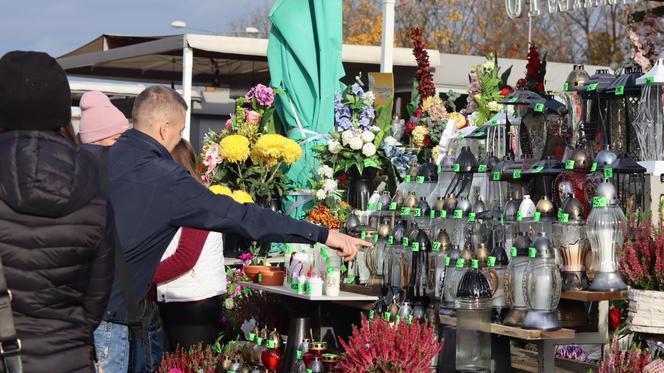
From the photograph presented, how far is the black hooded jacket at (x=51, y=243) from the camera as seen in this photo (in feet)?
8.85

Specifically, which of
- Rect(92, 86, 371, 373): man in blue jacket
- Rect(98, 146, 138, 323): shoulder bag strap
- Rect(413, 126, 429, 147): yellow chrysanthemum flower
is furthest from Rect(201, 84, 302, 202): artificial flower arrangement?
Rect(98, 146, 138, 323): shoulder bag strap

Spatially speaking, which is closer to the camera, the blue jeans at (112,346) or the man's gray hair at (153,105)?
the blue jeans at (112,346)

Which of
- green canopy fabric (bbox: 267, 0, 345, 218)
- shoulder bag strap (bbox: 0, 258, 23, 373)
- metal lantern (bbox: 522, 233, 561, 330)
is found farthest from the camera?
green canopy fabric (bbox: 267, 0, 345, 218)

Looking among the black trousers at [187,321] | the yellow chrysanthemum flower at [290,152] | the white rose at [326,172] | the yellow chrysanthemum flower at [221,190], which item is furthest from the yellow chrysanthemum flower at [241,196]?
the black trousers at [187,321]

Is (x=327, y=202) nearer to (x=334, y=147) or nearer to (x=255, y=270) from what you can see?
(x=334, y=147)

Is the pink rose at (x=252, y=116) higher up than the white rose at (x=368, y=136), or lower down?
higher up

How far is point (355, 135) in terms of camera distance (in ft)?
22.5

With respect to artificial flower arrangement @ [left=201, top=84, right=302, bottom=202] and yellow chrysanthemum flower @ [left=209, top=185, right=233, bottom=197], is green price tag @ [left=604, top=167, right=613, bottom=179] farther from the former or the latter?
artificial flower arrangement @ [left=201, top=84, right=302, bottom=202]

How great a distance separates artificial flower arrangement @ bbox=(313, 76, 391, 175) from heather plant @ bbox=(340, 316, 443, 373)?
2502 mm

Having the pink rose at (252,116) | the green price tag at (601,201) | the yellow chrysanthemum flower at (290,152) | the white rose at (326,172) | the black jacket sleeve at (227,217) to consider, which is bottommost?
the black jacket sleeve at (227,217)

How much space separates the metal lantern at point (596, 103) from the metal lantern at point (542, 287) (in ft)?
3.26

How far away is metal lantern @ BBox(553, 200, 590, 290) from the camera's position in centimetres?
432

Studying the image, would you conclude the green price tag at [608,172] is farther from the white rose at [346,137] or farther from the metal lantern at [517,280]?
the white rose at [346,137]

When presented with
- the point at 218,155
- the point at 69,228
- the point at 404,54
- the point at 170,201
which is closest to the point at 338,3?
the point at 218,155
